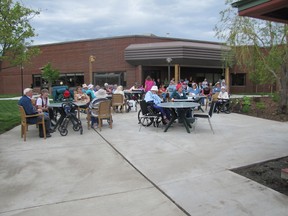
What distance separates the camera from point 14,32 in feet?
37.0

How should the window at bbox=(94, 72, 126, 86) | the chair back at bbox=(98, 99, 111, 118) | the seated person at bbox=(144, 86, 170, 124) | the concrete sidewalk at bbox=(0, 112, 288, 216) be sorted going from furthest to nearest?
1. the window at bbox=(94, 72, 126, 86)
2. the seated person at bbox=(144, 86, 170, 124)
3. the chair back at bbox=(98, 99, 111, 118)
4. the concrete sidewalk at bbox=(0, 112, 288, 216)

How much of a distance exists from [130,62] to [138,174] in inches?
976

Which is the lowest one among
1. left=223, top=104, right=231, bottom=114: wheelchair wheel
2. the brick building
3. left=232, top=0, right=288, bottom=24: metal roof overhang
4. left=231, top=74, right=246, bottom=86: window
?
left=223, top=104, right=231, bottom=114: wheelchair wheel

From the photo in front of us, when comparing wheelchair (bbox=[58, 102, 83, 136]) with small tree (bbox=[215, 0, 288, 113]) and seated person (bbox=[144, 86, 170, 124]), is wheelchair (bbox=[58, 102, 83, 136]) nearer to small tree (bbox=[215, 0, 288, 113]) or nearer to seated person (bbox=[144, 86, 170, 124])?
seated person (bbox=[144, 86, 170, 124])

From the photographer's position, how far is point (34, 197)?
13.7 feet

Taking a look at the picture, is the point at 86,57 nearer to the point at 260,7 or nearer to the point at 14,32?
the point at 14,32

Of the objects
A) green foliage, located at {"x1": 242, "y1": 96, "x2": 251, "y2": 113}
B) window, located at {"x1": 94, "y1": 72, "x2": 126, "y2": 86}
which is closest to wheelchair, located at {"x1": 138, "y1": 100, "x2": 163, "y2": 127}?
green foliage, located at {"x1": 242, "y1": 96, "x2": 251, "y2": 113}

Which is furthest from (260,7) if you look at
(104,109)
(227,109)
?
(227,109)

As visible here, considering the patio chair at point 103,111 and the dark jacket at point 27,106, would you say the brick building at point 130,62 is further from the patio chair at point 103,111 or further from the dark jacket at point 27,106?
the dark jacket at point 27,106

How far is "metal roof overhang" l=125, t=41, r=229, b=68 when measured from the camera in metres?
26.4

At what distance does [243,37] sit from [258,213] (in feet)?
37.8

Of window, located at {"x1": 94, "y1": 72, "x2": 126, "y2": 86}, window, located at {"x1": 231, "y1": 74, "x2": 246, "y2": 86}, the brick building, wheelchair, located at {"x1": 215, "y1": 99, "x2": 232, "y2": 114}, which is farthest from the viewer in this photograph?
window, located at {"x1": 231, "y1": 74, "x2": 246, "y2": 86}

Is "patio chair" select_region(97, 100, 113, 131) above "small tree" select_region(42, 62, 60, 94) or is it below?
below

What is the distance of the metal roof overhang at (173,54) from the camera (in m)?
26.4
